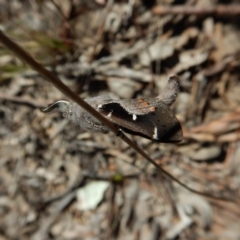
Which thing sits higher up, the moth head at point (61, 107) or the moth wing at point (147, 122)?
the moth head at point (61, 107)

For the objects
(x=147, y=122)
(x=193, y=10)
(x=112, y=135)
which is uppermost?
(x=193, y=10)

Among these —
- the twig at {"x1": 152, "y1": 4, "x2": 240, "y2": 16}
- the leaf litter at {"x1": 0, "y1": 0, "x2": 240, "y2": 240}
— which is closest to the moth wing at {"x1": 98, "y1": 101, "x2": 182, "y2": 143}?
the leaf litter at {"x1": 0, "y1": 0, "x2": 240, "y2": 240}

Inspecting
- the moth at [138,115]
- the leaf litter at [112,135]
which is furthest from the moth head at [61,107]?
the leaf litter at [112,135]

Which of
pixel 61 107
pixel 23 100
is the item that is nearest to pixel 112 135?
pixel 23 100

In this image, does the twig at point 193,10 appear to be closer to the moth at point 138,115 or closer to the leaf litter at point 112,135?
the leaf litter at point 112,135

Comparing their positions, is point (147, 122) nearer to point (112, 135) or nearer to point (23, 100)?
point (112, 135)

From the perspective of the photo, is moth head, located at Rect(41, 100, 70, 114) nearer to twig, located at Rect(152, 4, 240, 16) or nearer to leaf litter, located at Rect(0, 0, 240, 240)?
leaf litter, located at Rect(0, 0, 240, 240)

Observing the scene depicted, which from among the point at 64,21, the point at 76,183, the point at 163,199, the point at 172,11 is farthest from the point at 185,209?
the point at 64,21
